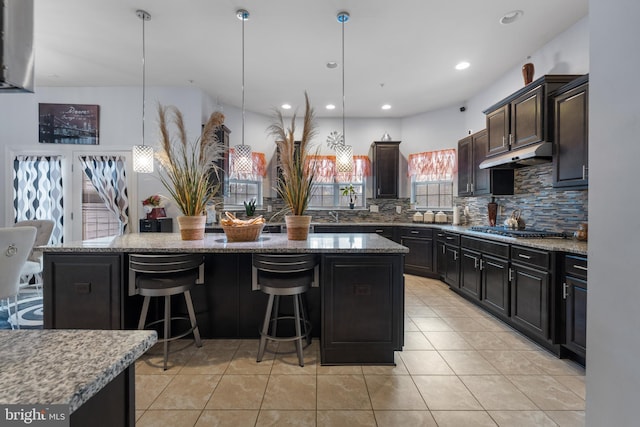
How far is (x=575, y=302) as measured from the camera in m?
2.26

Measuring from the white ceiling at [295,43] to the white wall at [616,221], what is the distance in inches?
80.4

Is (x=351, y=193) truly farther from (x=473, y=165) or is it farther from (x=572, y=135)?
(x=572, y=135)

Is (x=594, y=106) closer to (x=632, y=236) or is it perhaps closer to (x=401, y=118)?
(x=632, y=236)

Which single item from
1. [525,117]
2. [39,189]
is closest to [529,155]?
[525,117]

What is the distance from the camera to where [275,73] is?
3.98 metres

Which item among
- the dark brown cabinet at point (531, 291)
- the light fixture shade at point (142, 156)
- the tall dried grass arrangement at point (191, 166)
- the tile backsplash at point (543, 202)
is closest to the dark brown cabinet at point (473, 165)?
the tile backsplash at point (543, 202)

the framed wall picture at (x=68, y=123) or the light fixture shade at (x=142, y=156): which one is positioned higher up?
the framed wall picture at (x=68, y=123)

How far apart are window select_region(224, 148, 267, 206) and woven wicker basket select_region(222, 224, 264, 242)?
9.27 ft

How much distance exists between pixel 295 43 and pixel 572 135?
2960 mm

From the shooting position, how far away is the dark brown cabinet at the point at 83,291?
224 cm

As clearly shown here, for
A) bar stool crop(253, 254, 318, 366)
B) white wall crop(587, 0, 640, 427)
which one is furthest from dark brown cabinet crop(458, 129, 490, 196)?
bar stool crop(253, 254, 318, 366)

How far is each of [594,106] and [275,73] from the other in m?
3.67

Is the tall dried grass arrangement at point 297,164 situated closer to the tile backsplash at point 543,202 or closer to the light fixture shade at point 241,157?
the light fixture shade at point 241,157

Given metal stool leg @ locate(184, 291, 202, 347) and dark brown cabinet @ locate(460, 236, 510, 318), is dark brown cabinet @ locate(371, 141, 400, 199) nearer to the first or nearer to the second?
dark brown cabinet @ locate(460, 236, 510, 318)
